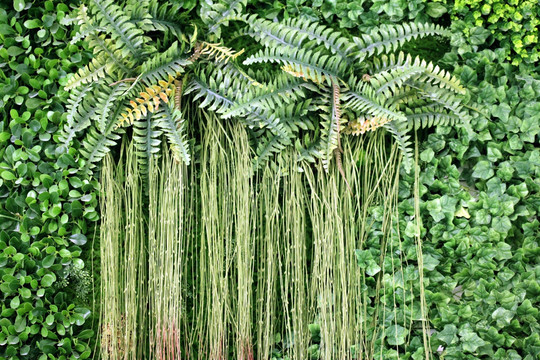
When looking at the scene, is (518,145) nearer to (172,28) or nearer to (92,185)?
(172,28)

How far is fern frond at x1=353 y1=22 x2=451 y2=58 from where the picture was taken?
2.03 m

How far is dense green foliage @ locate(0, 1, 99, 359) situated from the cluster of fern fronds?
5.0 inches

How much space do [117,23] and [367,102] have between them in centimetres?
100

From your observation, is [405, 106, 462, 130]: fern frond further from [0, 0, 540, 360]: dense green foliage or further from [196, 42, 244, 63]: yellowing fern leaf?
[196, 42, 244, 63]: yellowing fern leaf

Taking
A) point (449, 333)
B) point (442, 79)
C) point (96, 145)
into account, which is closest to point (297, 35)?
point (442, 79)

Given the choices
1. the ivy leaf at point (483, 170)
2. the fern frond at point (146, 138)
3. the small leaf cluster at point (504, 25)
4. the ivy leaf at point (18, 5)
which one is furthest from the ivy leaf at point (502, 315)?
the ivy leaf at point (18, 5)

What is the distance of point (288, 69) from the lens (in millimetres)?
1946

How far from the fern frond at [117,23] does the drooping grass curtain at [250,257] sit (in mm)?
406

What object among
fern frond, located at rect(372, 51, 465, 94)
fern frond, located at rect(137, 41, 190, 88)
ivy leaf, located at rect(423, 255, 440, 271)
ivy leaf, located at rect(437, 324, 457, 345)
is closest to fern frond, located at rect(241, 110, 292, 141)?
fern frond, located at rect(137, 41, 190, 88)

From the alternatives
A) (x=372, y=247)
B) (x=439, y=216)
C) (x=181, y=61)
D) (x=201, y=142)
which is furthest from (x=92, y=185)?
(x=439, y=216)

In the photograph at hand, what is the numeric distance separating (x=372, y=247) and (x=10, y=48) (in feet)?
5.52

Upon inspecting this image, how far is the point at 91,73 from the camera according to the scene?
2045mm

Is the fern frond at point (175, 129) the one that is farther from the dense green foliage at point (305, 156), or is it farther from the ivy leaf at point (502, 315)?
the ivy leaf at point (502, 315)

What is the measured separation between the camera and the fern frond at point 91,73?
2.03 m
